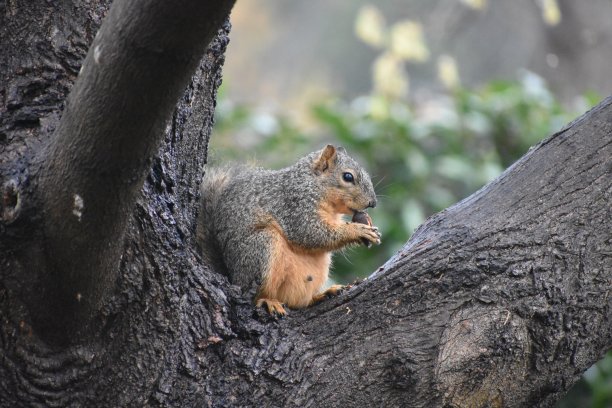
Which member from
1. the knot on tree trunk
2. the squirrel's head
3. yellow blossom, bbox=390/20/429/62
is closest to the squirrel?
the squirrel's head

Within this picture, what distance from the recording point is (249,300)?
7.41ft

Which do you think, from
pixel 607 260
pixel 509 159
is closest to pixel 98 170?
pixel 607 260

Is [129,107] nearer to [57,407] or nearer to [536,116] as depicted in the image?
[57,407]

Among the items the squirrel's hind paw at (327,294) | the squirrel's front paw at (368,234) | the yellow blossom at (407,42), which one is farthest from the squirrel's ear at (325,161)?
the yellow blossom at (407,42)

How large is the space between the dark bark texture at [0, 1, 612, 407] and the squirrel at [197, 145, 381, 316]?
0.42 metres

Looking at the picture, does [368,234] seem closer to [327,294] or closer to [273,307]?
[327,294]

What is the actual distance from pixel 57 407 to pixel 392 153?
4.06 m

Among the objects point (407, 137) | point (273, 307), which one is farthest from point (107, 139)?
point (407, 137)

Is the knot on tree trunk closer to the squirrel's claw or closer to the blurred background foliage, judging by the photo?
the squirrel's claw

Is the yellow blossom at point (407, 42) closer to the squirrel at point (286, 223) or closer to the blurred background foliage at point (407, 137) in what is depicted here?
the blurred background foliage at point (407, 137)

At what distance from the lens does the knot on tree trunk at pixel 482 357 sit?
6.66ft

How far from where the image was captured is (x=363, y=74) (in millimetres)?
11852

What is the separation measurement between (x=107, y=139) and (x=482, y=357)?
104cm

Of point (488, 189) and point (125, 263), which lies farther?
point (488, 189)
